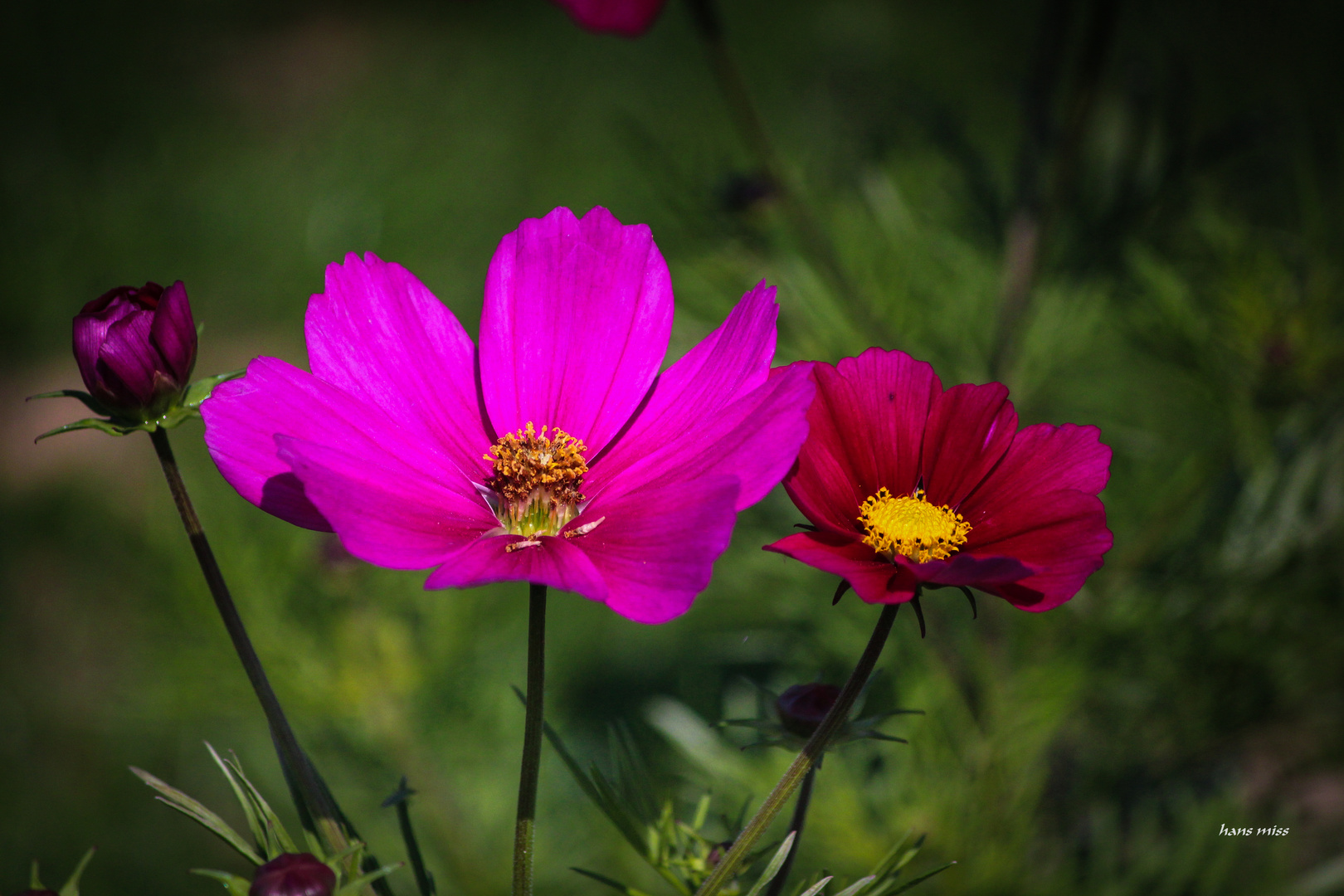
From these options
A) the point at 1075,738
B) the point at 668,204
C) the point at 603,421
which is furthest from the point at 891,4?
the point at 603,421

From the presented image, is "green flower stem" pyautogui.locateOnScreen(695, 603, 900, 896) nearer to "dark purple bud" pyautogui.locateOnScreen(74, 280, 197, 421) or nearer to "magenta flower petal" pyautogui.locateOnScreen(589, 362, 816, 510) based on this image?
"magenta flower petal" pyautogui.locateOnScreen(589, 362, 816, 510)

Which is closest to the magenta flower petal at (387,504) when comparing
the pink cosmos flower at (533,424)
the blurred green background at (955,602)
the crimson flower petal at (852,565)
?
the pink cosmos flower at (533,424)

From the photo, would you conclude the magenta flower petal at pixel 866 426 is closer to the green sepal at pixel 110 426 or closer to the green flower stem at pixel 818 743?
the green flower stem at pixel 818 743

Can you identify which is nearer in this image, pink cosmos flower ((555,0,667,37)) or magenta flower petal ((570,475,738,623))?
magenta flower petal ((570,475,738,623))

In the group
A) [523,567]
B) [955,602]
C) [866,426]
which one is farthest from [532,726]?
[955,602]

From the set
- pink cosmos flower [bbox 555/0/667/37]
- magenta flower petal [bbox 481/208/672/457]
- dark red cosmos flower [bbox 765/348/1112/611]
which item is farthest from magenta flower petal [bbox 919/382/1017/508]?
pink cosmos flower [bbox 555/0/667/37]

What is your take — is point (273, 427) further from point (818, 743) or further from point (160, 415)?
point (818, 743)
